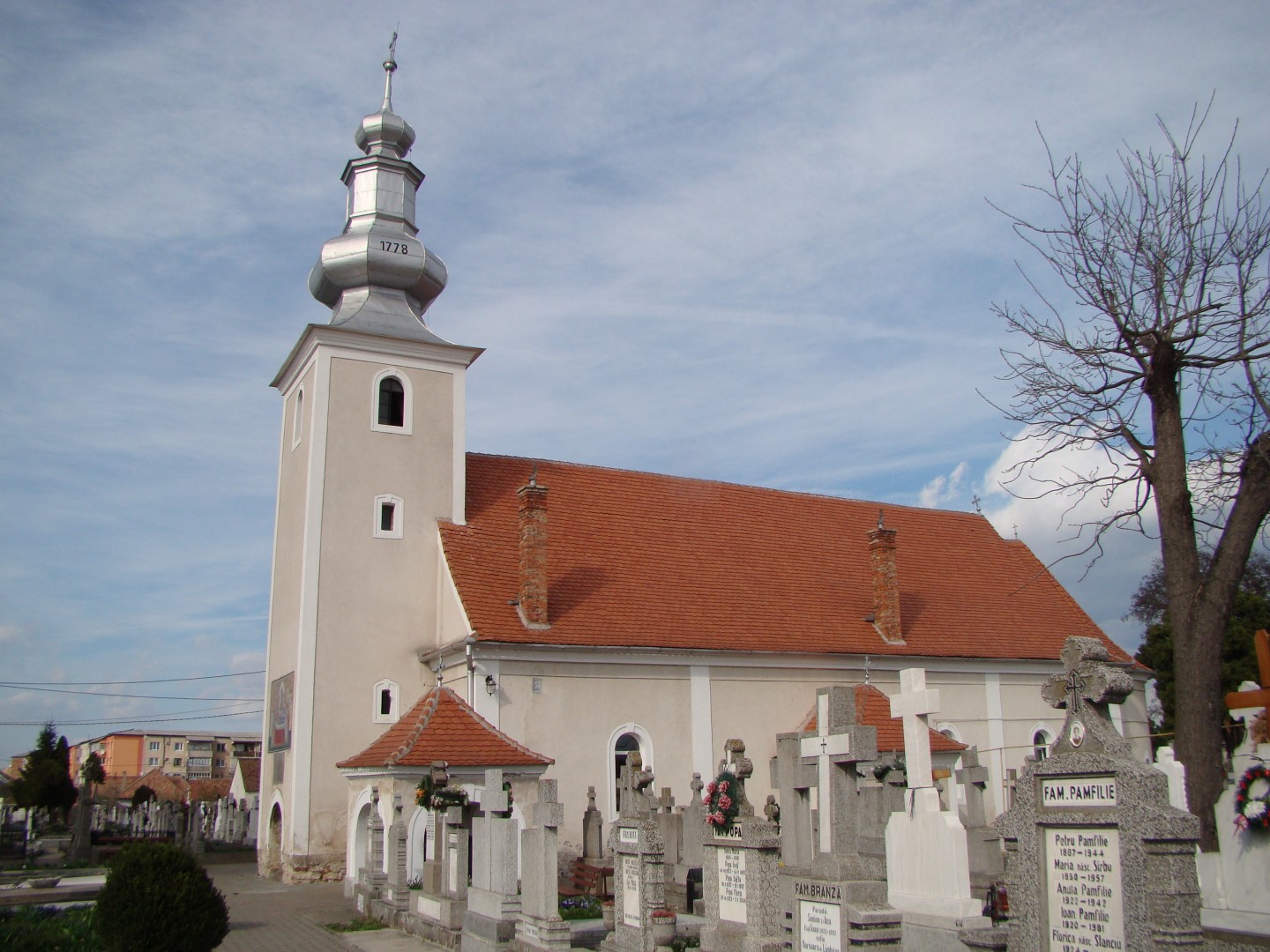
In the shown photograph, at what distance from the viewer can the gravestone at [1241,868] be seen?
363 inches

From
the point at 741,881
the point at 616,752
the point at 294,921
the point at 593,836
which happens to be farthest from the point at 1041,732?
the point at 741,881

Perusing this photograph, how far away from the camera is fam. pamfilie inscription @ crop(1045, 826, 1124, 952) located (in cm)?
586

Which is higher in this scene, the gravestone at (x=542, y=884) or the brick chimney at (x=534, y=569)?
the brick chimney at (x=534, y=569)

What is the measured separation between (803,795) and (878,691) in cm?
1174

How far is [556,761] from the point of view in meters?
20.5

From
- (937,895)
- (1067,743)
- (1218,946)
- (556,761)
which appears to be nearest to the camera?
(1067,743)

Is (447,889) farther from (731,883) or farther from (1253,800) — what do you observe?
(1253,800)

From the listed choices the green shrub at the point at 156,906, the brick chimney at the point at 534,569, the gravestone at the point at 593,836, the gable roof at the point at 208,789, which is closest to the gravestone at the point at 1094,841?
the green shrub at the point at 156,906

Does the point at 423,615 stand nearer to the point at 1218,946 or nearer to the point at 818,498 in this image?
the point at 818,498

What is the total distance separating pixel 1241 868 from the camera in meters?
9.50

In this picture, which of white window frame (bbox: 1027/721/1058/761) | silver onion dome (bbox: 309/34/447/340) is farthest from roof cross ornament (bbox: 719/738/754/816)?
white window frame (bbox: 1027/721/1058/761)

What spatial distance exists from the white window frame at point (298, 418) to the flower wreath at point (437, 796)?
10248 millimetres

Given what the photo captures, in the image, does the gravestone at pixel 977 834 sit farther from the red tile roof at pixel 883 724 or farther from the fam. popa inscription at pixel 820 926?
the fam. popa inscription at pixel 820 926

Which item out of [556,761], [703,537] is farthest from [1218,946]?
[703,537]
